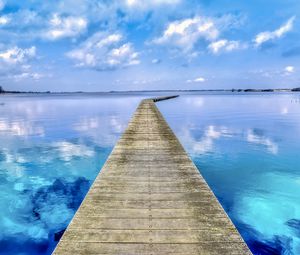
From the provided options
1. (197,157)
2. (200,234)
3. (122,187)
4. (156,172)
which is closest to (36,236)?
(122,187)

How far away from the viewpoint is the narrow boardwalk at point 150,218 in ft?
11.5

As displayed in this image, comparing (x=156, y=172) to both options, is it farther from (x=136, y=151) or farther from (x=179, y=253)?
(x=179, y=253)

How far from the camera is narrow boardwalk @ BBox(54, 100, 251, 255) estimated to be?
3.52 metres

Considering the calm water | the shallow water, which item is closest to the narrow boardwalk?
the calm water

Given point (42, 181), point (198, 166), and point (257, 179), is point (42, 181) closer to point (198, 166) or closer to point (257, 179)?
point (198, 166)

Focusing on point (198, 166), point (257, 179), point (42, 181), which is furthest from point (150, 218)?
point (198, 166)

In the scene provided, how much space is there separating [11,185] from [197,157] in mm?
8007

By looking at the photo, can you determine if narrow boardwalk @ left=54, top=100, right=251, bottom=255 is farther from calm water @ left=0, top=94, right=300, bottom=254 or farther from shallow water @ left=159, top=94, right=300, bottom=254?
shallow water @ left=159, top=94, right=300, bottom=254

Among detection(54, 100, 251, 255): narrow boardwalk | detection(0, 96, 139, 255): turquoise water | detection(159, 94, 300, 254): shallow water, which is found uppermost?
detection(54, 100, 251, 255): narrow boardwalk

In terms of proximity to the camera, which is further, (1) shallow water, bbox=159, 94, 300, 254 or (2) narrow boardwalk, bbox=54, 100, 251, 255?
(1) shallow water, bbox=159, 94, 300, 254

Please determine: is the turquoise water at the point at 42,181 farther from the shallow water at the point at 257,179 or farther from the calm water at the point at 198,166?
the shallow water at the point at 257,179

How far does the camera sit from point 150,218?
4250mm

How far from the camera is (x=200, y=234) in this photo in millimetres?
3797

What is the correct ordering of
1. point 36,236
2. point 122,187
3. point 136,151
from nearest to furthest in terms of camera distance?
1. point 122,187
2. point 36,236
3. point 136,151
